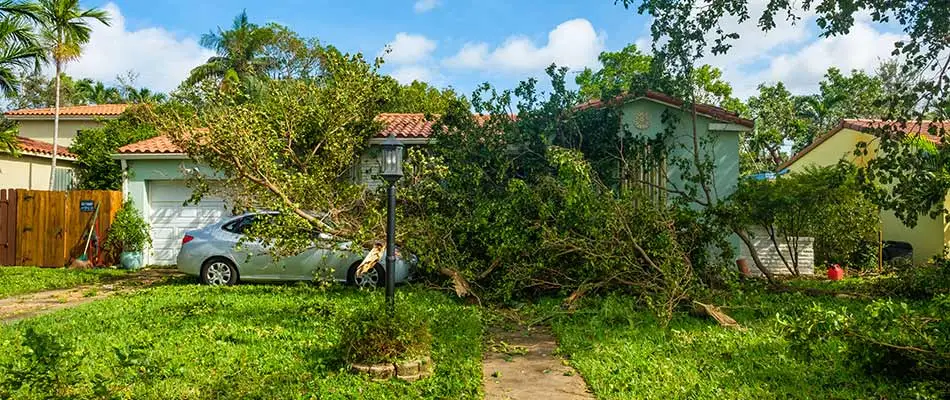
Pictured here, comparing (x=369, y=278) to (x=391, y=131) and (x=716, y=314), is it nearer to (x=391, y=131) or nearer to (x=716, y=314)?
(x=391, y=131)

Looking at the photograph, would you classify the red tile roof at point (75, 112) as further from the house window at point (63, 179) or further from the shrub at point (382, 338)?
the shrub at point (382, 338)

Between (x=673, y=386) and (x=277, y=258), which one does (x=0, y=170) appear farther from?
(x=673, y=386)

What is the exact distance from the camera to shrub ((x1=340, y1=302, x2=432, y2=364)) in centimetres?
518

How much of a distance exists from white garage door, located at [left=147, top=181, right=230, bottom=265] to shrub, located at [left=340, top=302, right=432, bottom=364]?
961cm

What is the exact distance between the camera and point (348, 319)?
5457 millimetres

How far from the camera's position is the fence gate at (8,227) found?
44.8 ft

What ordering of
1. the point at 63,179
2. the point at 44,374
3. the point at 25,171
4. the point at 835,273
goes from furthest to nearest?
1. the point at 63,179
2. the point at 25,171
3. the point at 835,273
4. the point at 44,374

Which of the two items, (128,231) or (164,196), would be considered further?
(164,196)

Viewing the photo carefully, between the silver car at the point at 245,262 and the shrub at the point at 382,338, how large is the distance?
4.80 metres

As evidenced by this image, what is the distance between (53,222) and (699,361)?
1367cm

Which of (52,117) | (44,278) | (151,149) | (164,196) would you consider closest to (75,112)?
(52,117)

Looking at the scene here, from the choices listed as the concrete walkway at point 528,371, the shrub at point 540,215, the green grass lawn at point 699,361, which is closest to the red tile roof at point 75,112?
the shrub at point 540,215

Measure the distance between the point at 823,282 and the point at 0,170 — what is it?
708 inches

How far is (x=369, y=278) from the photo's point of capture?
10125mm
